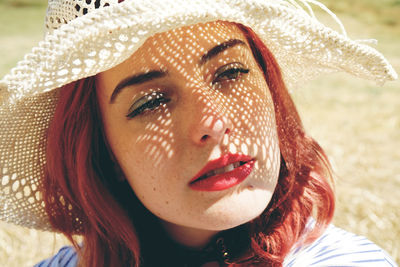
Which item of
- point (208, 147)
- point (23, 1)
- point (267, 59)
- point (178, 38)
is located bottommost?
point (208, 147)

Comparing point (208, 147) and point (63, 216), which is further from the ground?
point (208, 147)

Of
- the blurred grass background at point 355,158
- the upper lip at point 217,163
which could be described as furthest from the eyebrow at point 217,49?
the blurred grass background at point 355,158

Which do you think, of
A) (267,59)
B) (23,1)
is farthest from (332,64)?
(23,1)

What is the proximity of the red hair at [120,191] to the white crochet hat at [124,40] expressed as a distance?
0.41 feet

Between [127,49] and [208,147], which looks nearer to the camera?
[127,49]

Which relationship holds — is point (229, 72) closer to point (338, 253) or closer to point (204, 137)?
point (204, 137)

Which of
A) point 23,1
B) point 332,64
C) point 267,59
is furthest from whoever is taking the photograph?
point 23,1

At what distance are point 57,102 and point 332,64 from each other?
903mm

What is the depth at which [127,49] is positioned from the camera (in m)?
0.98

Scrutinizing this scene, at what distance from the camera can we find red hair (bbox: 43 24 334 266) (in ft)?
4.50

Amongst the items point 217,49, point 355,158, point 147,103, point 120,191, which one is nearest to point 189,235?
point 120,191

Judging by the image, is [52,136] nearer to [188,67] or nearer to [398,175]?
[188,67]

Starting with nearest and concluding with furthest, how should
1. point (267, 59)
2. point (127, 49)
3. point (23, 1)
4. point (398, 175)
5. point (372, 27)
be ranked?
point (127, 49) → point (267, 59) → point (398, 175) → point (372, 27) → point (23, 1)

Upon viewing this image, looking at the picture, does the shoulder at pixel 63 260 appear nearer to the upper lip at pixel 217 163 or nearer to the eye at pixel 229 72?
the upper lip at pixel 217 163
